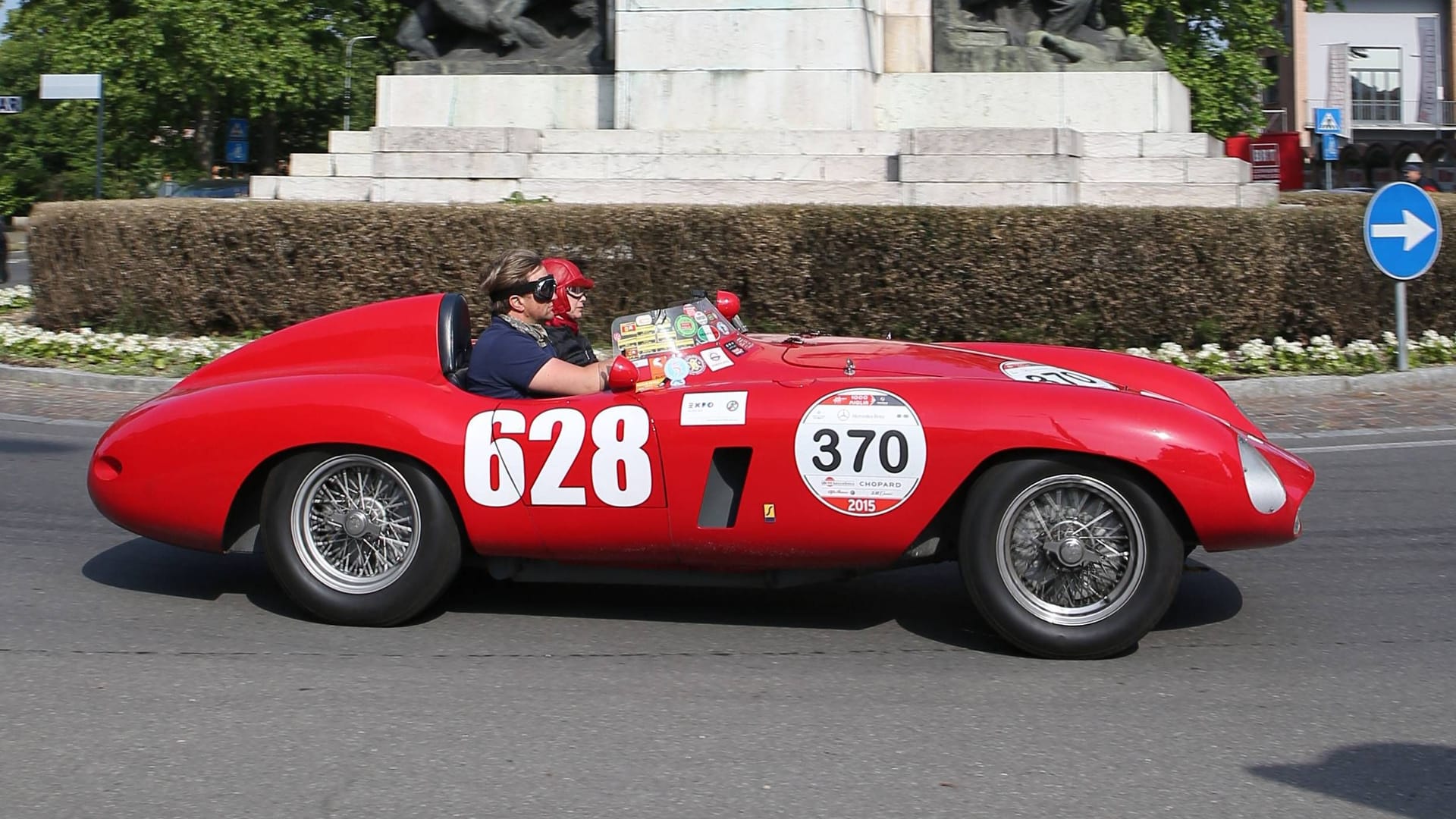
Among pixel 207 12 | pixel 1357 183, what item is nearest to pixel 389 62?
pixel 207 12

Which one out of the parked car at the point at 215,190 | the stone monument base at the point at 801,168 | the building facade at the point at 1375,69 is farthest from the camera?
the building facade at the point at 1375,69

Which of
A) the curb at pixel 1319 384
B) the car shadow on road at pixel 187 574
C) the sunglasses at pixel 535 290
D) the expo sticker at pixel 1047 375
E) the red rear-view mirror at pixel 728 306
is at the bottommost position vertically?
the car shadow on road at pixel 187 574

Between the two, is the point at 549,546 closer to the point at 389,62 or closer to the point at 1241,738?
the point at 1241,738

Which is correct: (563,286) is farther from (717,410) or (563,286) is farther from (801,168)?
(801,168)

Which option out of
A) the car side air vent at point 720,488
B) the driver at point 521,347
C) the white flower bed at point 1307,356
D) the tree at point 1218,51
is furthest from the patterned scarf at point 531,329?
the tree at point 1218,51

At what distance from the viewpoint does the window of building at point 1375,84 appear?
2108 inches

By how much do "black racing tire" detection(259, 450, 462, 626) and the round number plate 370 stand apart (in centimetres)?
118

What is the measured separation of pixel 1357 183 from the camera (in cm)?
4641

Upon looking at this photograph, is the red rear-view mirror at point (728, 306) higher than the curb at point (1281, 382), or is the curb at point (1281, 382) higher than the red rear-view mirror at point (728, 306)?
the red rear-view mirror at point (728, 306)

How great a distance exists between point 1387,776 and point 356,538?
308 cm

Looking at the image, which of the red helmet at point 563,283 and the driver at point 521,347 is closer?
the driver at point 521,347

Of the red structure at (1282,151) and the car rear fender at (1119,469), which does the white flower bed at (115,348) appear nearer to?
the car rear fender at (1119,469)

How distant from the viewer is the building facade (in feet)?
173

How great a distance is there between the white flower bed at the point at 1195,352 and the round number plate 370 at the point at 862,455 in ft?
21.9
